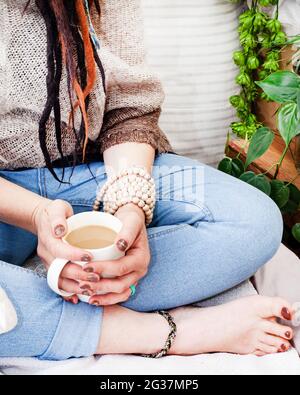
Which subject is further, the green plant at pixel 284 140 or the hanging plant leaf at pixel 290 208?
the hanging plant leaf at pixel 290 208

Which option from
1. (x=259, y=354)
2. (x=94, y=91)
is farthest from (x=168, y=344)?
(x=94, y=91)

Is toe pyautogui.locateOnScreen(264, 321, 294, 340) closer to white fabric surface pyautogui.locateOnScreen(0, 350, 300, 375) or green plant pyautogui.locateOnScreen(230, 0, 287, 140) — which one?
white fabric surface pyautogui.locateOnScreen(0, 350, 300, 375)

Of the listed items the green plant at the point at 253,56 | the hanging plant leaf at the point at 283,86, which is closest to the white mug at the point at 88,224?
the hanging plant leaf at the point at 283,86

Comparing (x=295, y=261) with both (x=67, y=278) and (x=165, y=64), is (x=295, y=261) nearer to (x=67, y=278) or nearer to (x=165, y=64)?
(x=67, y=278)

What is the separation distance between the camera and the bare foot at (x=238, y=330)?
931 mm

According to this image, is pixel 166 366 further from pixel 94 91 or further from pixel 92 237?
pixel 94 91

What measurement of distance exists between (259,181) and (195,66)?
1.23ft

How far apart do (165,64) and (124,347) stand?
0.77 metres

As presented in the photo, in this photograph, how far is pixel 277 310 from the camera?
951 mm

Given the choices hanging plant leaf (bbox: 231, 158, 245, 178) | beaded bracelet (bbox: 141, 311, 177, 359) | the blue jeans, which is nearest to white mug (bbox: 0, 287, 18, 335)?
the blue jeans

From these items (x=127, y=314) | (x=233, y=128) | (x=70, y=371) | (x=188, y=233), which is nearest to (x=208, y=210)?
(x=188, y=233)

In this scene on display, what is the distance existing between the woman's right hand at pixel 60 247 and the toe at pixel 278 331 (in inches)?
12.4

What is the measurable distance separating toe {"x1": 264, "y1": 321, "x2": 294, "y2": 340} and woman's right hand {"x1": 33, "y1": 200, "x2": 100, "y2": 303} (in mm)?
314

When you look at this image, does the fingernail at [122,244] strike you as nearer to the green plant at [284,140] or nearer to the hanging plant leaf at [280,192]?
the green plant at [284,140]
